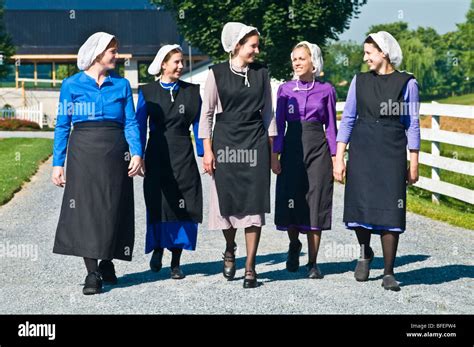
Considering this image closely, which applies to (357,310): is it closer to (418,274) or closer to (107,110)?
(418,274)

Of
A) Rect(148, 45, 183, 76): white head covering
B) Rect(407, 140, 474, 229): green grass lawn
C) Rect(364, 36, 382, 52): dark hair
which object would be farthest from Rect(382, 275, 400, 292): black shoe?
Rect(407, 140, 474, 229): green grass lawn

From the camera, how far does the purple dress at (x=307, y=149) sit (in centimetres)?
862

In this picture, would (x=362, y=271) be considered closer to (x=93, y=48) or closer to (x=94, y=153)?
(x=94, y=153)

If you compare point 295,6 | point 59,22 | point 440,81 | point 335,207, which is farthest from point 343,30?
point 440,81

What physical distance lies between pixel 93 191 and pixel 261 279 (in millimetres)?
1660

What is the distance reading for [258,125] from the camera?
8172mm

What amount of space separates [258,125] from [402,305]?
195 centimetres

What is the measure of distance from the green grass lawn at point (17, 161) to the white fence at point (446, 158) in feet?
21.2

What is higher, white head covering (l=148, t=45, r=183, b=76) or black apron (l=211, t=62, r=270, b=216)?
white head covering (l=148, t=45, r=183, b=76)

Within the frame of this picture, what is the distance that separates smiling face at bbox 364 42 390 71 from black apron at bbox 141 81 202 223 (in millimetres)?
1561

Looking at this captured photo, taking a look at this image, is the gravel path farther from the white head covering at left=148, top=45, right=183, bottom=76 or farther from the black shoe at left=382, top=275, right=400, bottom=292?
the white head covering at left=148, top=45, right=183, bottom=76

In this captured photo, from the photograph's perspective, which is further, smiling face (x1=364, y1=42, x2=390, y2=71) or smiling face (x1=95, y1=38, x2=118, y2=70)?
smiling face (x1=364, y1=42, x2=390, y2=71)

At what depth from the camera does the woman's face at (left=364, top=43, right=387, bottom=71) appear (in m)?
8.06

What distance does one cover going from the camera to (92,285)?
7.74m
